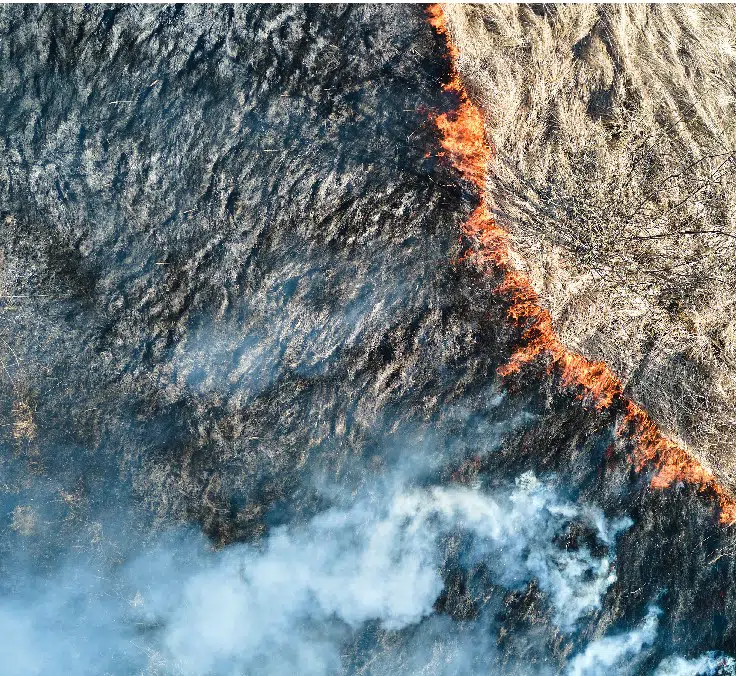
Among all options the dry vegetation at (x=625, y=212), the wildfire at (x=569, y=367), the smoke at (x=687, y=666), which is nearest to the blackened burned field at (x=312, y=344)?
the smoke at (x=687, y=666)

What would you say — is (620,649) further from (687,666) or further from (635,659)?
(687,666)

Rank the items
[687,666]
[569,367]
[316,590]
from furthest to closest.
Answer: [316,590] → [687,666] → [569,367]

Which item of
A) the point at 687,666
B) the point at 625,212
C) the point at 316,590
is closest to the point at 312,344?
Result: the point at 316,590

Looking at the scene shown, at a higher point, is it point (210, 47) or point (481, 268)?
point (210, 47)

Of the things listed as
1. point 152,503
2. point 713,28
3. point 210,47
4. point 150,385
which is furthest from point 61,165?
point 713,28

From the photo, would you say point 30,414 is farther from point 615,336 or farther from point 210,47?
point 615,336

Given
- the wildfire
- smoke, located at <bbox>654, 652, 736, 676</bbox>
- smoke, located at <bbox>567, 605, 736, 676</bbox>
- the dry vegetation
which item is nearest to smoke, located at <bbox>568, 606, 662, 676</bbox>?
smoke, located at <bbox>567, 605, 736, 676</bbox>

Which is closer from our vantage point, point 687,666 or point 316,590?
point 687,666
